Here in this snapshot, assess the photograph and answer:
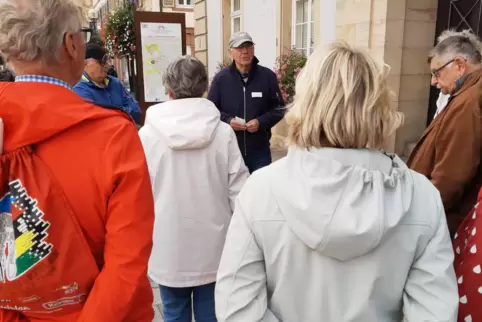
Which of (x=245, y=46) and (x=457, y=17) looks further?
(x=457, y=17)

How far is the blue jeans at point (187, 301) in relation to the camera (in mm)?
2527

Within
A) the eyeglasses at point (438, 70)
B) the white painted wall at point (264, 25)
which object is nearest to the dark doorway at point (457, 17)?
the eyeglasses at point (438, 70)

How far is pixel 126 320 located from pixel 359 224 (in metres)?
0.74

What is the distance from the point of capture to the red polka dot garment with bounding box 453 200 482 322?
1.48m

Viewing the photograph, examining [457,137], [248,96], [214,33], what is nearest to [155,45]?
[248,96]

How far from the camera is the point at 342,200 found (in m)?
1.14

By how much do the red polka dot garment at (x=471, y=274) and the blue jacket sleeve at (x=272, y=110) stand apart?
2924 millimetres

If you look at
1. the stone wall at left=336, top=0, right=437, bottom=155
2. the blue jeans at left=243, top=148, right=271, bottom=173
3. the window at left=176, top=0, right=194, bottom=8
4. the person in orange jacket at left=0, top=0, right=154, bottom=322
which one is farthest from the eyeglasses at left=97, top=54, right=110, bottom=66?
the window at left=176, top=0, right=194, bottom=8

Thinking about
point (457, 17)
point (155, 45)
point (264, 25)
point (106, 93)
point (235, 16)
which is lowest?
point (106, 93)

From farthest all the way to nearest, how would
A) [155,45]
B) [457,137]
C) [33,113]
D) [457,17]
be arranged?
[155,45] < [457,17] < [457,137] < [33,113]

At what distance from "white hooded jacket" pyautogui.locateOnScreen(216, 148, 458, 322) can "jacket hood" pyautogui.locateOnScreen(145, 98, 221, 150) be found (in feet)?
3.17

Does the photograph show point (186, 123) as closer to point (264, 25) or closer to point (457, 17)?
point (457, 17)

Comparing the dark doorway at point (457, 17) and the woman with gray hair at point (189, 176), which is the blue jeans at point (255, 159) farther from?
the dark doorway at point (457, 17)

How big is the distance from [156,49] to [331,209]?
5.23 m
